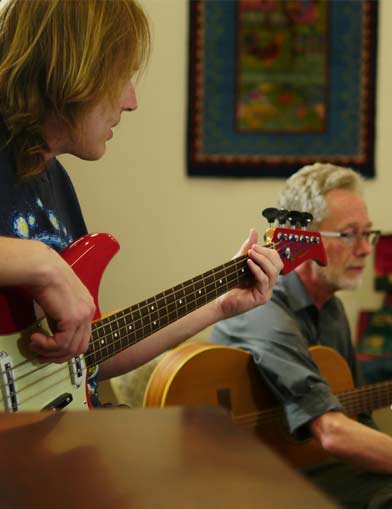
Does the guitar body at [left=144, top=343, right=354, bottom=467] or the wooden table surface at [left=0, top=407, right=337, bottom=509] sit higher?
the wooden table surface at [left=0, top=407, right=337, bottom=509]

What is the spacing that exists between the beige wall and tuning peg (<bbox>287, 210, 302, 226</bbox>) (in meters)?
0.95

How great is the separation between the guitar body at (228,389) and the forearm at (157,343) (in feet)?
1.02

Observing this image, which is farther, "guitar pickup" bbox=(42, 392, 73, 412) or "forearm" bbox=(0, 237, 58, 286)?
"guitar pickup" bbox=(42, 392, 73, 412)

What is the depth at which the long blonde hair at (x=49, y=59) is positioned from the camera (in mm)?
1053

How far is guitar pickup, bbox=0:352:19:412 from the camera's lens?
0.97 metres

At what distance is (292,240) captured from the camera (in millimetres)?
1519

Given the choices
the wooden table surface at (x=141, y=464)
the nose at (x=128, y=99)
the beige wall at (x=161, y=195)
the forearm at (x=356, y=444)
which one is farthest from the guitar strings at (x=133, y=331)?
the beige wall at (x=161, y=195)

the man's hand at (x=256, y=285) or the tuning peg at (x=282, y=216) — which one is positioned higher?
the tuning peg at (x=282, y=216)

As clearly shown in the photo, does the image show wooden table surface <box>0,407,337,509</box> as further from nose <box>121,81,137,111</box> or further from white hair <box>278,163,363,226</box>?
white hair <box>278,163,363,226</box>

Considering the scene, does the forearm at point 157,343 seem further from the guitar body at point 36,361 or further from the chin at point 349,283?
the chin at point 349,283

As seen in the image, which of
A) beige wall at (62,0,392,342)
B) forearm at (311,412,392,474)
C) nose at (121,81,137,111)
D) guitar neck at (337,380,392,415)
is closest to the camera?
nose at (121,81,137,111)

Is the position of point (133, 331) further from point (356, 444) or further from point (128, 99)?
point (356, 444)

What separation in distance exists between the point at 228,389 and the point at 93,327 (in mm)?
682

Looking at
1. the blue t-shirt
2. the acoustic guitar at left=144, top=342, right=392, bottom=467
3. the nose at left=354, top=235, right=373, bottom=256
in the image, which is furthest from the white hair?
the blue t-shirt
